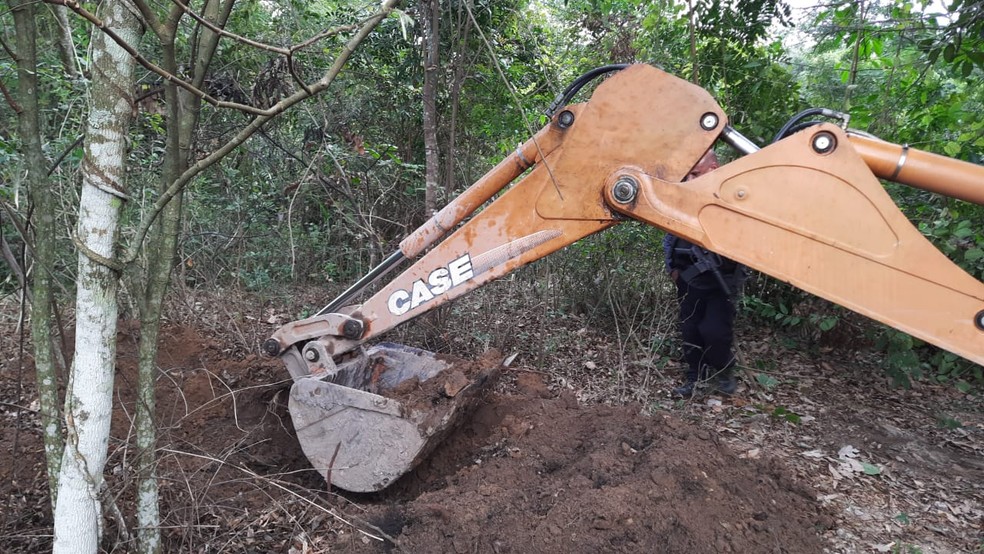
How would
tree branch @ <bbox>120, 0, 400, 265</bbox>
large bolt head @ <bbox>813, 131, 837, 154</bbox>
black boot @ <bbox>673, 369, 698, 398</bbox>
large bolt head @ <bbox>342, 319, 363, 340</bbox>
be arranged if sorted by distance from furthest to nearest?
black boot @ <bbox>673, 369, 698, 398</bbox> < large bolt head @ <bbox>342, 319, 363, 340</bbox> < large bolt head @ <bbox>813, 131, 837, 154</bbox> < tree branch @ <bbox>120, 0, 400, 265</bbox>

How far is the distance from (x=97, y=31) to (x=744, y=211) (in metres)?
2.47

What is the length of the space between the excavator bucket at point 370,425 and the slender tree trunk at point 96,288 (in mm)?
1200

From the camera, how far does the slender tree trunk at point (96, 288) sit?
2.02 m

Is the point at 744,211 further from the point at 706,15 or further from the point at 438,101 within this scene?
the point at 438,101

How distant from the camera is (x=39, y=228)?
2.24 metres

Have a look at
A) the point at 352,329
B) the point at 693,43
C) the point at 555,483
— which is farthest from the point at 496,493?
the point at 693,43

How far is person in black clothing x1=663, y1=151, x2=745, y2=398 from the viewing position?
4.40m

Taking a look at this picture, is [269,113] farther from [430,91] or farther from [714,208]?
[430,91]

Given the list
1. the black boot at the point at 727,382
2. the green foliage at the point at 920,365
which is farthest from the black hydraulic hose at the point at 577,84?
the green foliage at the point at 920,365

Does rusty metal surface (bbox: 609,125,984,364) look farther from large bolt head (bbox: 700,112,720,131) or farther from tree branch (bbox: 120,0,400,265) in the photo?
tree branch (bbox: 120,0,400,265)

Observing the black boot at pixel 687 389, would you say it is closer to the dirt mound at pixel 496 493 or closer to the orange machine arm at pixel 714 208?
the dirt mound at pixel 496 493

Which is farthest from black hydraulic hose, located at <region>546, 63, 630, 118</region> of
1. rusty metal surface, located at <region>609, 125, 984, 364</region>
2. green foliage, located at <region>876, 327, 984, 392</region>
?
green foliage, located at <region>876, 327, 984, 392</region>

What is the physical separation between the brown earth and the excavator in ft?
1.14

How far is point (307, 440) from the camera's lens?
133 inches
